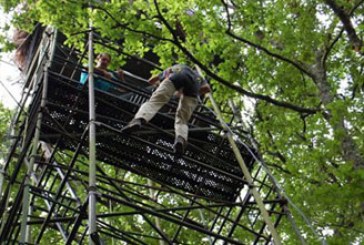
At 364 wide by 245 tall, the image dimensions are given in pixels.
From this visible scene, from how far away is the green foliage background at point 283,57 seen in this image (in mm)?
8656

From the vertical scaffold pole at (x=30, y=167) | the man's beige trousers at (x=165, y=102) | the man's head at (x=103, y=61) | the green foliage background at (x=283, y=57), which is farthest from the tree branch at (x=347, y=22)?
the vertical scaffold pole at (x=30, y=167)

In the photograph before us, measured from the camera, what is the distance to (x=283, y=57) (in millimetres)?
9414

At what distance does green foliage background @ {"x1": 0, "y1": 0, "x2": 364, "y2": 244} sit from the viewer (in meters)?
8.66

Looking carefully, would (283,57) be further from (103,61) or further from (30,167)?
(30,167)

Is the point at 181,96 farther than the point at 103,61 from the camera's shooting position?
No

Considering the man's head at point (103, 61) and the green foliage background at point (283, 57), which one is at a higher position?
the green foliage background at point (283, 57)

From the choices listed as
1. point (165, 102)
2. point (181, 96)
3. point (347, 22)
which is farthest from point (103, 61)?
point (347, 22)

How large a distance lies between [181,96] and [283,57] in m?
2.99

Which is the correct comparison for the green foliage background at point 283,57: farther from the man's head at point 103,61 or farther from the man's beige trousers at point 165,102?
the man's beige trousers at point 165,102

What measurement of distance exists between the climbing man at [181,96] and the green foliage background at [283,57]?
1.45 m

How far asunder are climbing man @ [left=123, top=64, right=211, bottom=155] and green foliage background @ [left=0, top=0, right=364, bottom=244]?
1447mm

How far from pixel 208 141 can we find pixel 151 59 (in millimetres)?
3451

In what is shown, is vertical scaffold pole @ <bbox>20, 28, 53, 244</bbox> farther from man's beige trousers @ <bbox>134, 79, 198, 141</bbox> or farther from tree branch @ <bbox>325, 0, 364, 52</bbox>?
tree branch @ <bbox>325, 0, 364, 52</bbox>

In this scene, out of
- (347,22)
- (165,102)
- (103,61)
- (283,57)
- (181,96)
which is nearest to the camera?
(165,102)
